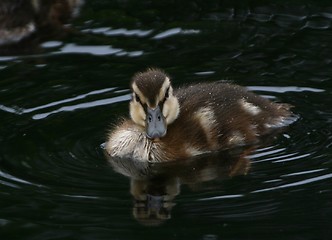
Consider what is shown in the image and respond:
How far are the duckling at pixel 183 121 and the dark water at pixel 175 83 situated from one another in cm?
13

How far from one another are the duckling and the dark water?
0.43ft

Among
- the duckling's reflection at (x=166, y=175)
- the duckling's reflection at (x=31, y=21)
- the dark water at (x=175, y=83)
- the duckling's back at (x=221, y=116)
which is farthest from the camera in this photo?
the duckling's reflection at (x=31, y=21)

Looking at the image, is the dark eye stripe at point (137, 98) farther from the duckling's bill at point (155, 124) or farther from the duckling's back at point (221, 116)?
the duckling's back at point (221, 116)

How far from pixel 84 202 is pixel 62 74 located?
2.40 metres

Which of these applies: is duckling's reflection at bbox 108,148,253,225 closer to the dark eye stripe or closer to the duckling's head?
the duckling's head

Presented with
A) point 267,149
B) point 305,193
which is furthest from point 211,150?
point 305,193

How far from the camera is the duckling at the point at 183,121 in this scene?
614 centimetres

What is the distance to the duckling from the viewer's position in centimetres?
614

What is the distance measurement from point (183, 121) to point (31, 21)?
3.18 metres

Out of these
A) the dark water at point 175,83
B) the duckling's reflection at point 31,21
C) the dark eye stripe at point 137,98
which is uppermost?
the dark eye stripe at point 137,98

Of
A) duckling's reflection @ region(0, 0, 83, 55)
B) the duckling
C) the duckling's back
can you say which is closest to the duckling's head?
the duckling

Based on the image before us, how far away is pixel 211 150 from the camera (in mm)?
6363

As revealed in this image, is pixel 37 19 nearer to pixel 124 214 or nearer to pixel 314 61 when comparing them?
pixel 314 61

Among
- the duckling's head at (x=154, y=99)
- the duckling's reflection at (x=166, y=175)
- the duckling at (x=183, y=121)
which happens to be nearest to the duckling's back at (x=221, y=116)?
the duckling at (x=183, y=121)
